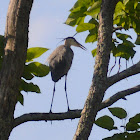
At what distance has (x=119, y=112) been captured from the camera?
3.10m

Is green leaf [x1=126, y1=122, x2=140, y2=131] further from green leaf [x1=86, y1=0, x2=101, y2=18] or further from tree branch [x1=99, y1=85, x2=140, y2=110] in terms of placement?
green leaf [x1=86, y1=0, x2=101, y2=18]

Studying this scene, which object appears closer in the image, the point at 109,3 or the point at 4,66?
the point at 4,66

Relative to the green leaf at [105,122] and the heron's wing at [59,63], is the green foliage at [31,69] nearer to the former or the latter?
the green leaf at [105,122]

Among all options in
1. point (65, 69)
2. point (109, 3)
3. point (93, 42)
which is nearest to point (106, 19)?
point (109, 3)

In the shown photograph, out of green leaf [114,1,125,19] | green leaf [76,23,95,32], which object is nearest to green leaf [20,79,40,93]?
green leaf [76,23,95,32]

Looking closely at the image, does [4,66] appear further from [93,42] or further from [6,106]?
[93,42]

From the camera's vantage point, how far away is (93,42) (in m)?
4.21

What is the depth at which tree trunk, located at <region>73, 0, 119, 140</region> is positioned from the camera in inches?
125

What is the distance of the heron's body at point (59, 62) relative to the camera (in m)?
7.69

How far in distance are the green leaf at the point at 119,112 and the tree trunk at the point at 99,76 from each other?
7.1 inches

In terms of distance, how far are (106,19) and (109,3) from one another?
6.2 inches

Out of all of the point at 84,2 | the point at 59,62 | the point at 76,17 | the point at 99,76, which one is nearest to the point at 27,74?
the point at 99,76

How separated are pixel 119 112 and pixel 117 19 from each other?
125 centimetres

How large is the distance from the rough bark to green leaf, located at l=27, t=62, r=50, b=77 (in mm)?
193
